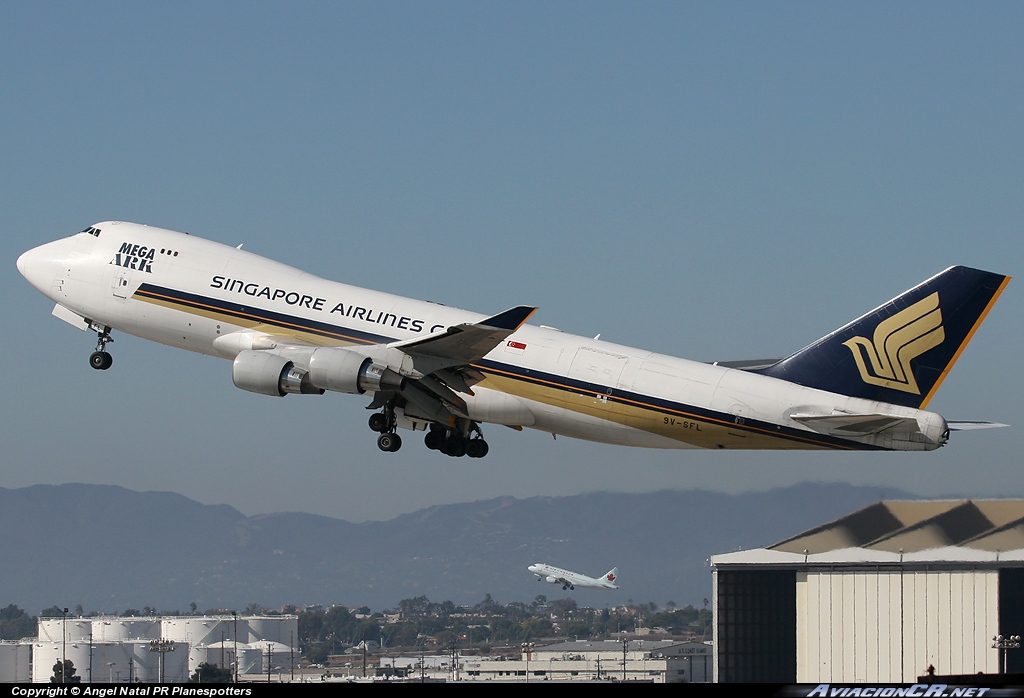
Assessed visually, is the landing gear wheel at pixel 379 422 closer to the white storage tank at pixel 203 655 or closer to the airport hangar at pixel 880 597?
the airport hangar at pixel 880 597

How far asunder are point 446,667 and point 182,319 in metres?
57.1

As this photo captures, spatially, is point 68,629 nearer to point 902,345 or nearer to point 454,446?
point 454,446

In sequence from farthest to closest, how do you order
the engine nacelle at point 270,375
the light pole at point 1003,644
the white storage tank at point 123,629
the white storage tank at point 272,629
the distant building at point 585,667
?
the white storage tank at point 272,629
the white storage tank at point 123,629
the distant building at point 585,667
the light pole at point 1003,644
the engine nacelle at point 270,375

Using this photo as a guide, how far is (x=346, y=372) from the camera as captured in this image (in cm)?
4275

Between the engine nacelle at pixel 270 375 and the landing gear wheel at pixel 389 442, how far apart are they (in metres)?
3.35

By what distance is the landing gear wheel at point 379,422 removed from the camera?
46.2 m

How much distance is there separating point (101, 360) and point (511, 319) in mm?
19055

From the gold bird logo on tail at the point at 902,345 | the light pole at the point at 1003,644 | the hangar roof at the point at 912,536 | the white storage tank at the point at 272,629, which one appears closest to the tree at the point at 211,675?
the hangar roof at the point at 912,536

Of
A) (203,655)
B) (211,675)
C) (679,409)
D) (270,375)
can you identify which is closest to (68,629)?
(203,655)

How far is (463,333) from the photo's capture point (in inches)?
1631

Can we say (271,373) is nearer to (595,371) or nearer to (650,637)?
(595,371)

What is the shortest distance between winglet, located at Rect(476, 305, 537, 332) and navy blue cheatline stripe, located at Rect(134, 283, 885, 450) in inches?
139

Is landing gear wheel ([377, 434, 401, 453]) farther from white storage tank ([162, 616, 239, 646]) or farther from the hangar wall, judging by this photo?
white storage tank ([162, 616, 239, 646])
